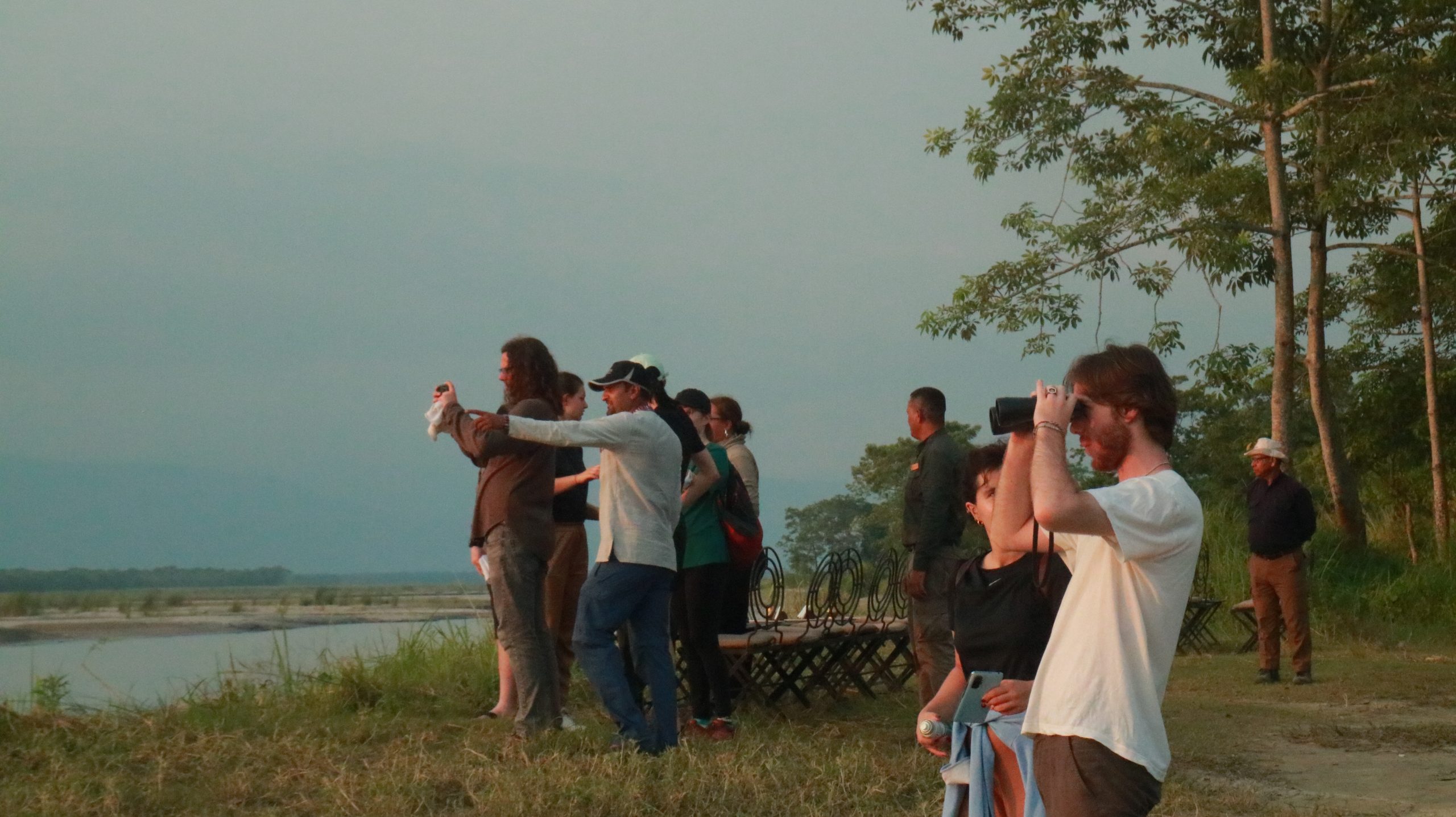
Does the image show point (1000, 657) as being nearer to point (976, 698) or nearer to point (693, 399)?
point (976, 698)

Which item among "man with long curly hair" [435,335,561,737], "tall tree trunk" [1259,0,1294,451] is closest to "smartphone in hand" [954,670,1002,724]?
"man with long curly hair" [435,335,561,737]

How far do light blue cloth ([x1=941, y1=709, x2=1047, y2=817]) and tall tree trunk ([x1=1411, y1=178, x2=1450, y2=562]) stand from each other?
18.1 metres

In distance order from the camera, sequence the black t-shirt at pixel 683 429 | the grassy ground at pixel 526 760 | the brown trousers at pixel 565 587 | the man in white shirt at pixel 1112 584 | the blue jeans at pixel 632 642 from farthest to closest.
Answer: the brown trousers at pixel 565 587 → the black t-shirt at pixel 683 429 → the blue jeans at pixel 632 642 → the grassy ground at pixel 526 760 → the man in white shirt at pixel 1112 584

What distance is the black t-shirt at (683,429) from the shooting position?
6281 millimetres

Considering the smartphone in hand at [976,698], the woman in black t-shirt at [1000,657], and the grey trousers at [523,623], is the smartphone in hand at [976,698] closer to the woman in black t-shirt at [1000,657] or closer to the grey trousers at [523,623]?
the woman in black t-shirt at [1000,657]

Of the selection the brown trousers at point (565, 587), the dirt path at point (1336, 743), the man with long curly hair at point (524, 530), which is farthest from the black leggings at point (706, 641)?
the dirt path at point (1336, 743)

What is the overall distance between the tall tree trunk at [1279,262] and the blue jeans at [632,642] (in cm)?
1166

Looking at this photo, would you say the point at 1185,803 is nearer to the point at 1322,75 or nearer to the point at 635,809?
the point at 635,809

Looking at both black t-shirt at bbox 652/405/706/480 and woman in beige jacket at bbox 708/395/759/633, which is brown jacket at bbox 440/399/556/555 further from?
woman in beige jacket at bbox 708/395/759/633

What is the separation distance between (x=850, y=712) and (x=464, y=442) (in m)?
3.36

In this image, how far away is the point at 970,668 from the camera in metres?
3.18

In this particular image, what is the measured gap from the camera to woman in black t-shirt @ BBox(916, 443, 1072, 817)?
292 cm

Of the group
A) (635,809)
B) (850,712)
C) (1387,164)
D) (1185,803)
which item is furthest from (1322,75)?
(635,809)

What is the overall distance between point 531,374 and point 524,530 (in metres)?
0.69
